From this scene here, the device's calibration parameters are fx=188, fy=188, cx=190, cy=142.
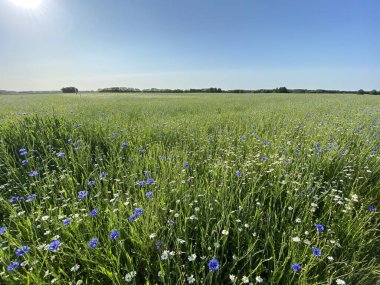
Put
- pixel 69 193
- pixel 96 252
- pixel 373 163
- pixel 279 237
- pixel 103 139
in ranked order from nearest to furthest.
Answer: pixel 96 252, pixel 279 237, pixel 69 193, pixel 373 163, pixel 103 139

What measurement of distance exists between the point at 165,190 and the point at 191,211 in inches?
14.5

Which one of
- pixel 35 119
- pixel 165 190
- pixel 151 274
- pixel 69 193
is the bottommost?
pixel 151 274

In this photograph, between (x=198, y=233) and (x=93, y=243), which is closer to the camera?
(x=93, y=243)

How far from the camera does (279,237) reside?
1.67 metres

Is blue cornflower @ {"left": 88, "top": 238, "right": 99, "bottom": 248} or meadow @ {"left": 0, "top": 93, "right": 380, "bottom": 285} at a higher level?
blue cornflower @ {"left": 88, "top": 238, "right": 99, "bottom": 248}

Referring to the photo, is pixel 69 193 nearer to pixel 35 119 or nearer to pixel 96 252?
pixel 96 252

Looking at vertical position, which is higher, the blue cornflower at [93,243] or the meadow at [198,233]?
the blue cornflower at [93,243]

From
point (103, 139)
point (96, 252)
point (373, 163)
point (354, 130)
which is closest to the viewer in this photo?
point (96, 252)

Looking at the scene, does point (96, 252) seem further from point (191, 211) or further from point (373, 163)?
point (373, 163)

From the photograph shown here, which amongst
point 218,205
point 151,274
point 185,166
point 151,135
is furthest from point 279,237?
point 151,135

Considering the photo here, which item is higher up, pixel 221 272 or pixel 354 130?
pixel 354 130

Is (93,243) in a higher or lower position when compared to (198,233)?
higher

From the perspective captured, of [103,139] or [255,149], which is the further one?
[103,139]

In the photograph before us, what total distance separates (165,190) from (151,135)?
2713mm
